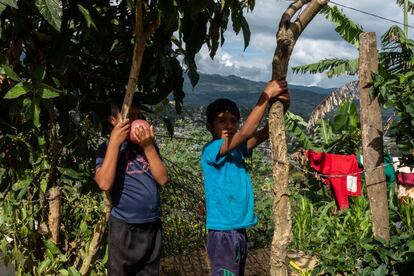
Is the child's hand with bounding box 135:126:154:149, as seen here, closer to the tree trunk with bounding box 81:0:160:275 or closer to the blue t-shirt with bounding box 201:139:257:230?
the tree trunk with bounding box 81:0:160:275

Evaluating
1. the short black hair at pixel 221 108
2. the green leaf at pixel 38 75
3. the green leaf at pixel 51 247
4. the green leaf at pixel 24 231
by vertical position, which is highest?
the green leaf at pixel 38 75

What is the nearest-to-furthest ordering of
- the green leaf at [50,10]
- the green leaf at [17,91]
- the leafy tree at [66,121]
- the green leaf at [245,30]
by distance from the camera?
1. the green leaf at [50,10]
2. the green leaf at [17,91]
3. the green leaf at [245,30]
4. the leafy tree at [66,121]

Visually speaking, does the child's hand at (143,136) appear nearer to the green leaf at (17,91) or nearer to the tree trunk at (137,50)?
the tree trunk at (137,50)

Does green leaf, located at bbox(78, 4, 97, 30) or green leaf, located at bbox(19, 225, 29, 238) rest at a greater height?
green leaf, located at bbox(78, 4, 97, 30)

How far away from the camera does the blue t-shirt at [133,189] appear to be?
239 centimetres

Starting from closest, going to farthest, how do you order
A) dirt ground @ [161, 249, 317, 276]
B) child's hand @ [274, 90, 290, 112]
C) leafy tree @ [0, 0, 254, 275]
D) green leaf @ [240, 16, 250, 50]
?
child's hand @ [274, 90, 290, 112], green leaf @ [240, 16, 250, 50], leafy tree @ [0, 0, 254, 275], dirt ground @ [161, 249, 317, 276]

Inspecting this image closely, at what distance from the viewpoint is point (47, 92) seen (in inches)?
77.3

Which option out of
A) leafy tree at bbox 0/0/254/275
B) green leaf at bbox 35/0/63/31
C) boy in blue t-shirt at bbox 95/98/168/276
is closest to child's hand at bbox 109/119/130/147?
boy in blue t-shirt at bbox 95/98/168/276

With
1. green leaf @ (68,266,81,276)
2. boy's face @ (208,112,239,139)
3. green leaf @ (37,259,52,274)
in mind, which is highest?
boy's face @ (208,112,239,139)

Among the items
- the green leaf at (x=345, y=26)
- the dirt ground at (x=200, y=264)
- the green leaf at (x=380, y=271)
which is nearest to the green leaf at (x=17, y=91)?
the green leaf at (x=380, y=271)

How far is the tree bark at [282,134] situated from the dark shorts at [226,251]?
1.06 ft

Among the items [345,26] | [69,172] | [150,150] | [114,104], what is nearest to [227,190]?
[150,150]

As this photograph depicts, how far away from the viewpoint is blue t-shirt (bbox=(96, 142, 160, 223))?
2.39m

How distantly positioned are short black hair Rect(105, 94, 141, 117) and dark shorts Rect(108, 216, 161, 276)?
47cm
